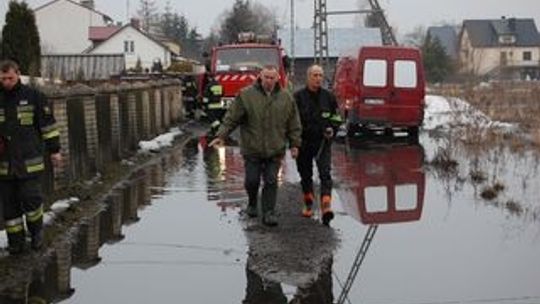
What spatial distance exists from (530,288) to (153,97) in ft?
50.9

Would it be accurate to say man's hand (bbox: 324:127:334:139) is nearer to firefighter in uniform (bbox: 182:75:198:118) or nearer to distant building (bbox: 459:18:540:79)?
firefighter in uniform (bbox: 182:75:198:118)

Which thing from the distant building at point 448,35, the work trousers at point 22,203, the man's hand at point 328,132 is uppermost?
the distant building at point 448,35

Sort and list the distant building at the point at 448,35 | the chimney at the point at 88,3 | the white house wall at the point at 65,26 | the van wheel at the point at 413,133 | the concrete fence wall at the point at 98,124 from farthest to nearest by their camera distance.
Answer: the distant building at the point at 448,35 < the chimney at the point at 88,3 < the white house wall at the point at 65,26 < the van wheel at the point at 413,133 < the concrete fence wall at the point at 98,124

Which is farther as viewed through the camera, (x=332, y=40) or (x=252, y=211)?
(x=332, y=40)

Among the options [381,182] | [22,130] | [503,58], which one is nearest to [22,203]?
[22,130]

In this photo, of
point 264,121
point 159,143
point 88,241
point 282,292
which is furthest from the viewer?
point 159,143

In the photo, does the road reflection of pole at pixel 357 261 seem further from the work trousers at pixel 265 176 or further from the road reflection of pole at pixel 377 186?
the work trousers at pixel 265 176

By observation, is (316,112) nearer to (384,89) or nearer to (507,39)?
(384,89)

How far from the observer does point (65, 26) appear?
94688 mm

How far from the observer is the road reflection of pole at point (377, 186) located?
9914 millimetres

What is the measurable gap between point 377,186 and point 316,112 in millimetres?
2935

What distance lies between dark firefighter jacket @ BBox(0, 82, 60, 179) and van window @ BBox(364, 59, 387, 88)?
44.3ft

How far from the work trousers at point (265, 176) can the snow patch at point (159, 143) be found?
7.81 m

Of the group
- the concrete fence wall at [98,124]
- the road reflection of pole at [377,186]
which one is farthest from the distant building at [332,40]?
the road reflection of pole at [377,186]
